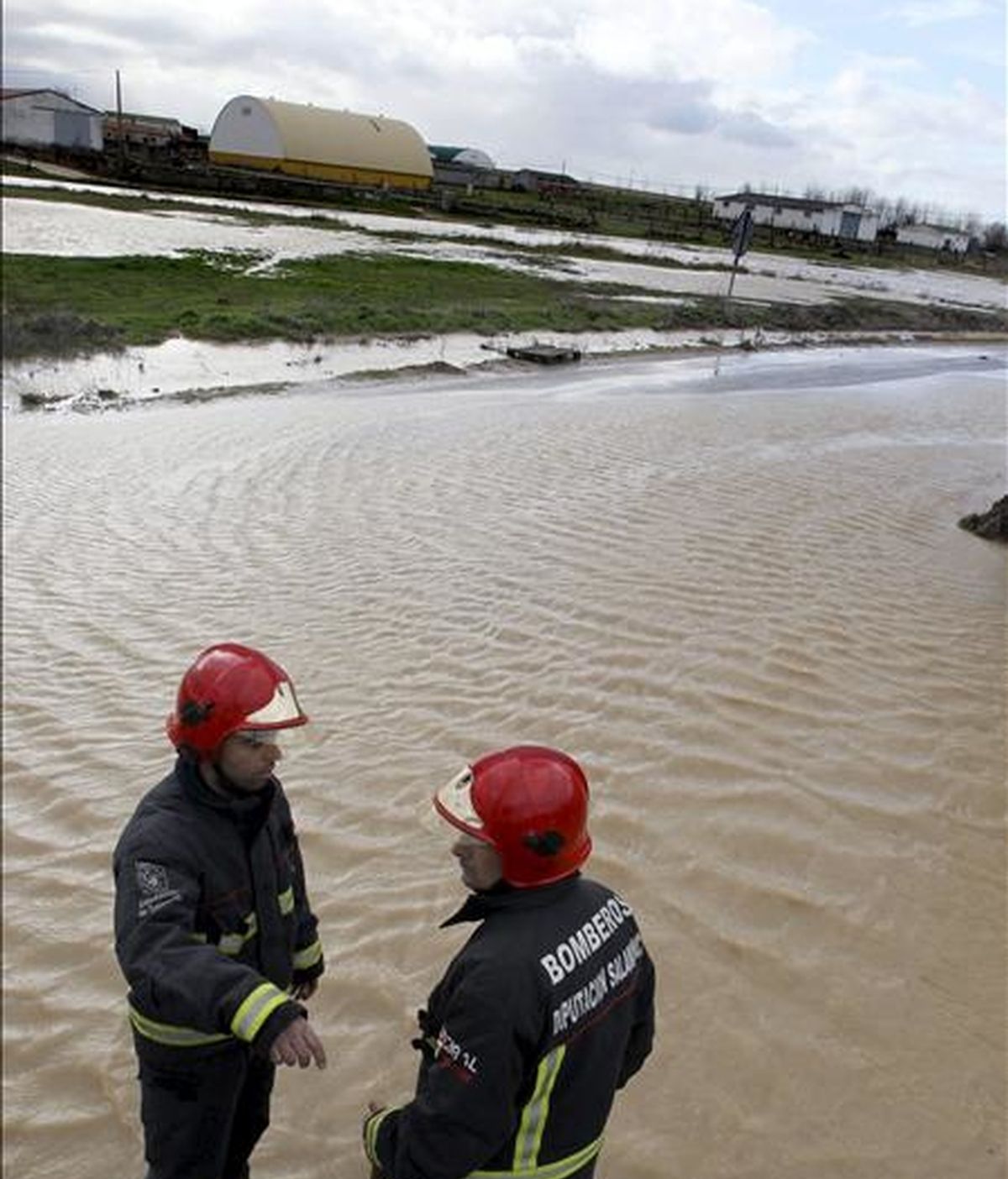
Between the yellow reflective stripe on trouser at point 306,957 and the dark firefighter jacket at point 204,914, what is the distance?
5.3 inches

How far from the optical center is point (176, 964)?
2176mm

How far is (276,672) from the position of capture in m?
2.46

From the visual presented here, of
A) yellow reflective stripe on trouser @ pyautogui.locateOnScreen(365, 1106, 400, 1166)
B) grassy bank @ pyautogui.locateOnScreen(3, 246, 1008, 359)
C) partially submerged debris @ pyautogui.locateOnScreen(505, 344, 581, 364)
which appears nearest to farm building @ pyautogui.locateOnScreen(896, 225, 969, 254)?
grassy bank @ pyautogui.locateOnScreen(3, 246, 1008, 359)

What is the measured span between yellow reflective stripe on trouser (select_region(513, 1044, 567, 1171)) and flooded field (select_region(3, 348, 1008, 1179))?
1.30m

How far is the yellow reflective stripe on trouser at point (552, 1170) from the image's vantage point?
2076mm

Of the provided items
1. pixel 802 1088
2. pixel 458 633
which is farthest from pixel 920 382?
pixel 802 1088

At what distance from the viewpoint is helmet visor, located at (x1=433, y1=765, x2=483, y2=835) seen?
1.99 meters

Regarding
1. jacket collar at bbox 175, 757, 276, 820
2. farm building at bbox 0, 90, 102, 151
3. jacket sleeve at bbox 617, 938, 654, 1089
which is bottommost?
jacket sleeve at bbox 617, 938, 654, 1089

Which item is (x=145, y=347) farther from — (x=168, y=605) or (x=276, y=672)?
(x=276, y=672)

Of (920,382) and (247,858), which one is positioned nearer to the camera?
(247,858)

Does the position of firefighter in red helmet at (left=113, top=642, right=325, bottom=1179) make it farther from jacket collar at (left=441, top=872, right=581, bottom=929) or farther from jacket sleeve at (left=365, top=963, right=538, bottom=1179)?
jacket collar at (left=441, top=872, right=581, bottom=929)

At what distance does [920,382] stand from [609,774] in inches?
788

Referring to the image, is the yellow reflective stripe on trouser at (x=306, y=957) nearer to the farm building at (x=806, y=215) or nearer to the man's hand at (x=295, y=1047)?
the man's hand at (x=295, y=1047)

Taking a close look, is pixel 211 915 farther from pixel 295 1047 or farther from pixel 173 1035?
pixel 295 1047
